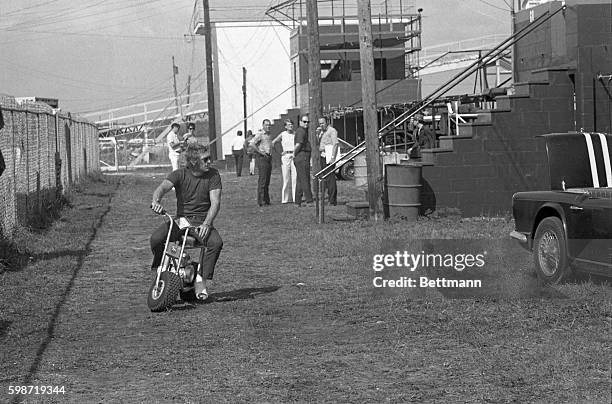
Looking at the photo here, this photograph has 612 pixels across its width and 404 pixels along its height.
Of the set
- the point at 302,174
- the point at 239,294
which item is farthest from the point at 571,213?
the point at 302,174

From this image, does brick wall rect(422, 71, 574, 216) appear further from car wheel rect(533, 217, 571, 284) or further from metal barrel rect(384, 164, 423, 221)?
car wheel rect(533, 217, 571, 284)

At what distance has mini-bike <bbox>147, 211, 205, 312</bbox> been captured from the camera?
9984 mm

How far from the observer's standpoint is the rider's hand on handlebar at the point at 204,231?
1037 centimetres

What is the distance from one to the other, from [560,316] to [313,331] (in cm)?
Result: 212

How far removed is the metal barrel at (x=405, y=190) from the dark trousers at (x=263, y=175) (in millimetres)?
5055

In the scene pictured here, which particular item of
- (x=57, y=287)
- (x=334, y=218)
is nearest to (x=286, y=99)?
(x=334, y=218)

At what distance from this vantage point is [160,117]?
6519cm

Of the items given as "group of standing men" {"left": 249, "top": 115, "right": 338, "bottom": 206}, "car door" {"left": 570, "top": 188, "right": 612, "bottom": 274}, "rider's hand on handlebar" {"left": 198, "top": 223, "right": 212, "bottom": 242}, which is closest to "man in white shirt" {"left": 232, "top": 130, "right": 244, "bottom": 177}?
"group of standing men" {"left": 249, "top": 115, "right": 338, "bottom": 206}

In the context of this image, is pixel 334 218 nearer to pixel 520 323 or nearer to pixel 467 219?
pixel 467 219

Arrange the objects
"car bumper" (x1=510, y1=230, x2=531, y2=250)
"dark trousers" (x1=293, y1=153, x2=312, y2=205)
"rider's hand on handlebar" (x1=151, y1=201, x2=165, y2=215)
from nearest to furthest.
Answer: "rider's hand on handlebar" (x1=151, y1=201, x2=165, y2=215)
"car bumper" (x1=510, y1=230, x2=531, y2=250)
"dark trousers" (x1=293, y1=153, x2=312, y2=205)

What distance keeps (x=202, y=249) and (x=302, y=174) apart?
11.4 metres

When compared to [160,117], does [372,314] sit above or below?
below

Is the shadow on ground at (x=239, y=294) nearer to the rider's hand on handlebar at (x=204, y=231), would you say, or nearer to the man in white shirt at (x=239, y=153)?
the rider's hand on handlebar at (x=204, y=231)

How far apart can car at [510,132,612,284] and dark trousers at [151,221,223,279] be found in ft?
10.7
